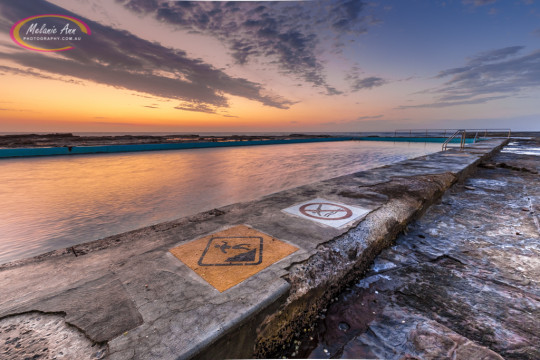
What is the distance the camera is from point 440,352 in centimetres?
133

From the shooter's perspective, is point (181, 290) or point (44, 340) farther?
point (181, 290)

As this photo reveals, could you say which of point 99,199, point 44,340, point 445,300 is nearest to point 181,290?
point 44,340

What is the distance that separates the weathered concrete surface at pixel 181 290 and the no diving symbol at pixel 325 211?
0.23 metres

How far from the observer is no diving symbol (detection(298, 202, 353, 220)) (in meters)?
2.78

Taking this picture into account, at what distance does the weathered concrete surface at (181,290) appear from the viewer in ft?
3.86

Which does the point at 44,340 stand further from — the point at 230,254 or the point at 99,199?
the point at 99,199

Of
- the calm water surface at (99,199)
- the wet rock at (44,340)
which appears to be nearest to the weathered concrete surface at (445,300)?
the wet rock at (44,340)

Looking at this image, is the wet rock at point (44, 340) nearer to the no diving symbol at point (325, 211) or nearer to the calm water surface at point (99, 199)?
the calm water surface at point (99, 199)

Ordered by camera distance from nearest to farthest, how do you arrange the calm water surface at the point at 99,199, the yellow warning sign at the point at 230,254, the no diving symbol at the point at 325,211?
the yellow warning sign at the point at 230,254 → the no diving symbol at the point at 325,211 → the calm water surface at the point at 99,199

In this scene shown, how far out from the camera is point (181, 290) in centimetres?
149

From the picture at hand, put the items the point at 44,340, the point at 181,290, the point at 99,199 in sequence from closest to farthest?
the point at 44,340 → the point at 181,290 → the point at 99,199

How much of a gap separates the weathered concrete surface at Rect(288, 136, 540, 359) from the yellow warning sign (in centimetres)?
57

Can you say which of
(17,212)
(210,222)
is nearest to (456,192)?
(210,222)

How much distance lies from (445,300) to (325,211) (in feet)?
4.78
